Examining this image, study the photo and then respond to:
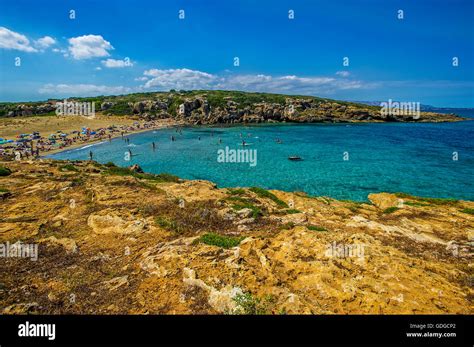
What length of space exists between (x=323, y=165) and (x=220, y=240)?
144 feet

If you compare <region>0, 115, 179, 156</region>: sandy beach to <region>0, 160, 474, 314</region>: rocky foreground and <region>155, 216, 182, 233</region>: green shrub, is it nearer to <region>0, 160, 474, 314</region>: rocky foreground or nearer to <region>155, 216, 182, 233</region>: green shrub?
<region>0, 160, 474, 314</region>: rocky foreground

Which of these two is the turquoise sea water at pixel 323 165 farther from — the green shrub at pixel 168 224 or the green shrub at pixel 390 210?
the green shrub at pixel 168 224

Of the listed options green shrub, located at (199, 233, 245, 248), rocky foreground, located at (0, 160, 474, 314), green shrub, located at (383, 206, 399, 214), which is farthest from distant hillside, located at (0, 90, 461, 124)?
green shrub, located at (199, 233, 245, 248)

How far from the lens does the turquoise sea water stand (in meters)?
37.5

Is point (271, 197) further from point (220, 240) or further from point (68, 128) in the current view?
point (68, 128)

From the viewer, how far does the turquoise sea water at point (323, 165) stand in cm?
3747

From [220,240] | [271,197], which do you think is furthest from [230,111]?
[220,240]

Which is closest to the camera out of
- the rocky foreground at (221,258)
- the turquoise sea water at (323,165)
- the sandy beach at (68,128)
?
the rocky foreground at (221,258)

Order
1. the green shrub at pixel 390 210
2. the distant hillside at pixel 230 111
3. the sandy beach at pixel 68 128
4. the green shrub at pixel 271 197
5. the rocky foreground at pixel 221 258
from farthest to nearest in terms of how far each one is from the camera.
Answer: the distant hillside at pixel 230 111 < the sandy beach at pixel 68 128 < the green shrub at pixel 271 197 < the green shrub at pixel 390 210 < the rocky foreground at pixel 221 258

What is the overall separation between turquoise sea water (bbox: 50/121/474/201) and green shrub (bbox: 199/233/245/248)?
83.0 feet

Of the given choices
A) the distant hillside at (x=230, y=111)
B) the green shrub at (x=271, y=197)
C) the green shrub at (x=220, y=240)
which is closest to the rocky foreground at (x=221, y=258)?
the green shrub at (x=220, y=240)

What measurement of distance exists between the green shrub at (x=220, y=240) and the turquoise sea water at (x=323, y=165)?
83.0ft

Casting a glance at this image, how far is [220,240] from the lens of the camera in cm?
1095
